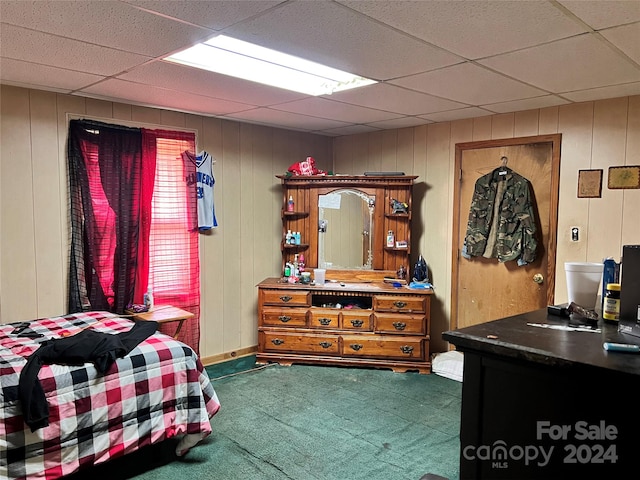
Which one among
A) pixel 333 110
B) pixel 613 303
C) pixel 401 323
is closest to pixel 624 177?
pixel 613 303

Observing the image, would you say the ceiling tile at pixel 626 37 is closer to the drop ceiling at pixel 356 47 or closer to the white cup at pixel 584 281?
the drop ceiling at pixel 356 47

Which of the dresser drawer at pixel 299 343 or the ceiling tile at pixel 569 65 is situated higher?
the ceiling tile at pixel 569 65

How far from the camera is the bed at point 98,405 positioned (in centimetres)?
212

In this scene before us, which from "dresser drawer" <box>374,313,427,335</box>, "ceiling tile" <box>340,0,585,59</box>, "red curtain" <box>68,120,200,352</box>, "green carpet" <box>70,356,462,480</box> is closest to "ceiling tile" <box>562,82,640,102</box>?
"ceiling tile" <box>340,0,585,59</box>

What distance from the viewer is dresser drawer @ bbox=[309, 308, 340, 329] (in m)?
4.28

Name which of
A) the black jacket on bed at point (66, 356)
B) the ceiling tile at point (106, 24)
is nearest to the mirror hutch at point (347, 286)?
the black jacket on bed at point (66, 356)

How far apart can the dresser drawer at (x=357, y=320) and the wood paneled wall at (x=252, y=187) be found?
0.78 meters

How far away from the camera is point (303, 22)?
2.06 metres

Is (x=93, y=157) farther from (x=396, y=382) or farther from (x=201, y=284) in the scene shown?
(x=396, y=382)

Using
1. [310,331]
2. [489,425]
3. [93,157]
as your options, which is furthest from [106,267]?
[489,425]

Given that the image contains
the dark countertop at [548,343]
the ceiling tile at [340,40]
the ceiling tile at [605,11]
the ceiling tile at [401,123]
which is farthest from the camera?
the ceiling tile at [401,123]

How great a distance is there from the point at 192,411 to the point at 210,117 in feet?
8.72

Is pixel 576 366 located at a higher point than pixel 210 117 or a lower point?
lower

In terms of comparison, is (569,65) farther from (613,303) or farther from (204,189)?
(204,189)
